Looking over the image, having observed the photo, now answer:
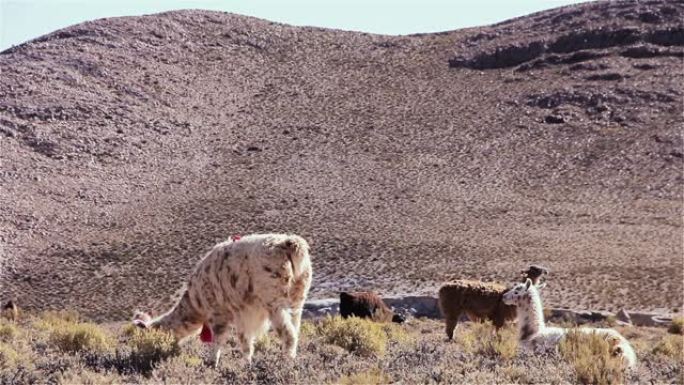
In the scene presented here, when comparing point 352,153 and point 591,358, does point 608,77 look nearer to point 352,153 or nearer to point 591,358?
point 352,153

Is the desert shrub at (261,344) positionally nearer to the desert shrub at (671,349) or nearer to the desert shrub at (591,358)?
the desert shrub at (591,358)

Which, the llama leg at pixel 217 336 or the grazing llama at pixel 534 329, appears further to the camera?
the grazing llama at pixel 534 329

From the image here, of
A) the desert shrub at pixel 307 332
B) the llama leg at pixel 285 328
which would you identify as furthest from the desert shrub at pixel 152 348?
the desert shrub at pixel 307 332

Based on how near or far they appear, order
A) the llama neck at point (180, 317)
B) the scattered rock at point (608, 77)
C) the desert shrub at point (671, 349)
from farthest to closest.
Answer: the scattered rock at point (608, 77), the desert shrub at point (671, 349), the llama neck at point (180, 317)

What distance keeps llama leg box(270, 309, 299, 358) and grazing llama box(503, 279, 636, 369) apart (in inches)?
139

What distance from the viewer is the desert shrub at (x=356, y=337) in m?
12.2

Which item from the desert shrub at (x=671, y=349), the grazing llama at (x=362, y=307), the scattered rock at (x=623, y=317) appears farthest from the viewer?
the scattered rock at (x=623, y=317)

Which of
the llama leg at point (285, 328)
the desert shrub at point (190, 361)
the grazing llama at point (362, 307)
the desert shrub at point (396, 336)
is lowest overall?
the grazing llama at point (362, 307)

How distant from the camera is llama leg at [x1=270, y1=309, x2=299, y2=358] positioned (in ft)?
31.3

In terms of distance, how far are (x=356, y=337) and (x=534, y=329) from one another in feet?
8.26

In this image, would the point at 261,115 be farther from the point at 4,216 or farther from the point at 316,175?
the point at 4,216

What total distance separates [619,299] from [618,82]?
35.4 m

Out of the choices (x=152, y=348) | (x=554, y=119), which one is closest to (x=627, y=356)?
(x=152, y=348)

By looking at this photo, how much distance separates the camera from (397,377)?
938 centimetres
